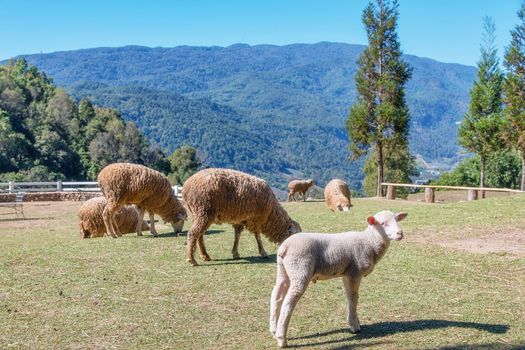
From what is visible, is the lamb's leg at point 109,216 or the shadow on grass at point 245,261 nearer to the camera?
the shadow on grass at point 245,261

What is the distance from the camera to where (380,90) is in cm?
3456

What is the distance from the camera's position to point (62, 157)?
62.6 meters

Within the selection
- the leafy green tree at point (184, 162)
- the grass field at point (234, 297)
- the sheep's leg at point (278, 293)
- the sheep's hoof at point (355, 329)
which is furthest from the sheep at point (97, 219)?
the leafy green tree at point (184, 162)

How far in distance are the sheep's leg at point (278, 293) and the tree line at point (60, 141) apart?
48.2 m

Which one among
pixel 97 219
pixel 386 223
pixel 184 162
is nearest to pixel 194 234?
pixel 386 223

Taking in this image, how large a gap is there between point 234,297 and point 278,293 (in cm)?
200

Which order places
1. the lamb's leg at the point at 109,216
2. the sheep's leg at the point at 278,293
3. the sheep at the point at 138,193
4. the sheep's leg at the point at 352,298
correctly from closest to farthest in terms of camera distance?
1. the sheep's leg at the point at 278,293
2. the sheep's leg at the point at 352,298
3. the sheep at the point at 138,193
4. the lamb's leg at the point at 109,216

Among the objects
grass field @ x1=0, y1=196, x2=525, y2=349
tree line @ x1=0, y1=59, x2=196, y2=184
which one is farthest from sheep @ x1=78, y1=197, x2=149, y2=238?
tree line @ x1=0, y1=59, x2=196, y2=184

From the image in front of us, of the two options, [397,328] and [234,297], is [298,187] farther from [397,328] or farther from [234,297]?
[397,328]

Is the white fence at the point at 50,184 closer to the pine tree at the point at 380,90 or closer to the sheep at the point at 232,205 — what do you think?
the pine tree at the point at 380,90

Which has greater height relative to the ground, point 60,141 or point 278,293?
point 60,141

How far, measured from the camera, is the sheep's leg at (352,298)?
6.55m

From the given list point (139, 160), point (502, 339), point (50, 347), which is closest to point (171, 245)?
point (50, 347)

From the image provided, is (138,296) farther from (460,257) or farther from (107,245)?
(460,257)
